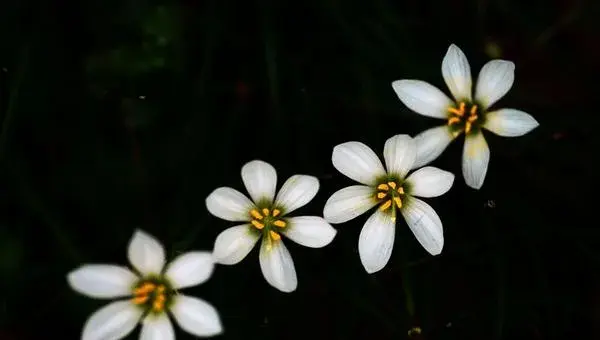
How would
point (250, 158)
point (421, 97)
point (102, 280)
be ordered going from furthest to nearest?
point (250, 158) → point (421, 97) → point (102, 280)

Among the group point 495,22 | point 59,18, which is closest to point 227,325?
point 59,18

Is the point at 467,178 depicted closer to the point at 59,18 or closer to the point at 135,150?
the point at 135,150

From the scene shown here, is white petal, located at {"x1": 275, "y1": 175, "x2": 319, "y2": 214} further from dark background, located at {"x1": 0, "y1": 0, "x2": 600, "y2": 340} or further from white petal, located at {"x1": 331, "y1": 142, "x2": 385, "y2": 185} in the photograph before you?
dark background, located at {"x1": 0, "y1": 0, "x2": 600, "y2": 340}

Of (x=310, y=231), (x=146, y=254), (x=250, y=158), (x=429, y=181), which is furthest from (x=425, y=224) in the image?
(x=250, y=158)

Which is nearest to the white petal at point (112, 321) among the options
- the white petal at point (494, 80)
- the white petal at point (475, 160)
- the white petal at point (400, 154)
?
the white petal at point (400, 154)

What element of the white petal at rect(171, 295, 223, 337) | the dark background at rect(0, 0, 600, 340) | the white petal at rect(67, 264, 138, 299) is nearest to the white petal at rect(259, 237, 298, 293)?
the white petal at rect(171, 295, 223, 337)

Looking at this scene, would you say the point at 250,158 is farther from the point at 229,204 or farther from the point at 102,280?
the point at 102,280
